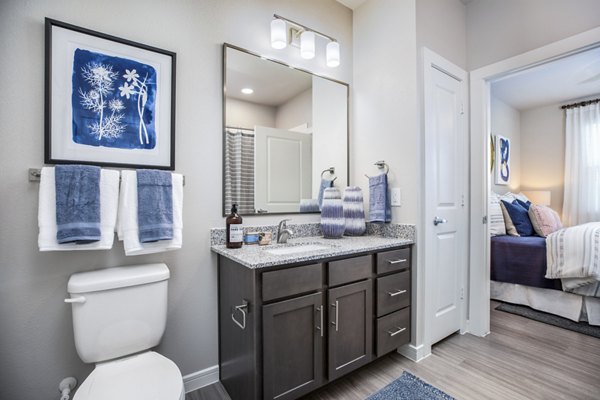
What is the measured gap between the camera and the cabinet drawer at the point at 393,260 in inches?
68.3

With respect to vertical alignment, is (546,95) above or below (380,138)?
above

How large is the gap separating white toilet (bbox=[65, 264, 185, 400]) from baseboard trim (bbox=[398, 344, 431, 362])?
153 cm

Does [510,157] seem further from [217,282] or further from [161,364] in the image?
[161,364]

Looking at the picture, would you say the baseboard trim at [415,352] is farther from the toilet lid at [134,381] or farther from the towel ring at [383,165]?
the toilet lid at [134,381]

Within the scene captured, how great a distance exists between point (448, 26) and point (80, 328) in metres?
2.95

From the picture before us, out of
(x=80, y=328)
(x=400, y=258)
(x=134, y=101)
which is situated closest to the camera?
(x=80, y=328)

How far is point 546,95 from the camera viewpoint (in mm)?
4102

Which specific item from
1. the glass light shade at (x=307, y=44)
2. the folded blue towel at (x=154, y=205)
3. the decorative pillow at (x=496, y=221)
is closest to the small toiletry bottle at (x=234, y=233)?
the folded blue towel at (x=154, y=205)

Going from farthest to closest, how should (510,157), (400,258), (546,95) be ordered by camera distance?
(510,157) → (546,95) → (400,258)

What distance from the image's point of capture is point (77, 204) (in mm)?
1197

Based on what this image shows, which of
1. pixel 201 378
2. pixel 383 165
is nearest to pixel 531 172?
pixel 383 165

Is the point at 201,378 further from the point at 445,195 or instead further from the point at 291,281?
the point at 445,195

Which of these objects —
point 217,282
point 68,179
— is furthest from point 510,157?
point 68,179

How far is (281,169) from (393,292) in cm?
110
